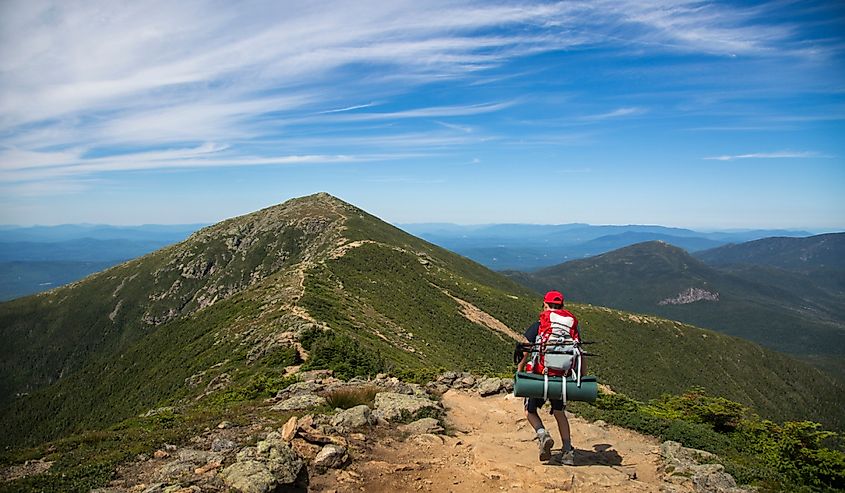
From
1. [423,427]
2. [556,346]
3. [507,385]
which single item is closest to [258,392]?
[423,427]

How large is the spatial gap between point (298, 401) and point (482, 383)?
8450 mm

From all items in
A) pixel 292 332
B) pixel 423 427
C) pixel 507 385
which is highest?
pixel 423 427

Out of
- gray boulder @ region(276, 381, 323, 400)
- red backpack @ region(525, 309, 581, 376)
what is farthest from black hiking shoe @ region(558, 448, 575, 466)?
gray boulder @ region(276, 381, 323, 400)

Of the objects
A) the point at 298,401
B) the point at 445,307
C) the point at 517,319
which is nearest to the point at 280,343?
the point at 298,401

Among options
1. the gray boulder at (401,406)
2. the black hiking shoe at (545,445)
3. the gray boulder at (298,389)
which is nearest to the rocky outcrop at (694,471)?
the black hiking shoe at (545,445)

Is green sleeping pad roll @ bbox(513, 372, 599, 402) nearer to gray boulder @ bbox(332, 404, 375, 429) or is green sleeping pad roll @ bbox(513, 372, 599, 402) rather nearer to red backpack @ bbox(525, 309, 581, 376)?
red backpack @ bbox(525, 309, 581, 376)

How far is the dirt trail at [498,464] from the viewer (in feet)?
31.7

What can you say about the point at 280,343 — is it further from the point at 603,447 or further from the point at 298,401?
the point at 603,447

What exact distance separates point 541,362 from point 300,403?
10.7 m

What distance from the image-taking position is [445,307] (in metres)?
81.1

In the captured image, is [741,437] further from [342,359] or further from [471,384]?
[342,359]

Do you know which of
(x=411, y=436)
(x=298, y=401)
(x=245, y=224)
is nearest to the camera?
(x=411, y=436)

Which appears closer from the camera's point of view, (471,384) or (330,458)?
(330,458)

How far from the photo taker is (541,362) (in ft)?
32.4
